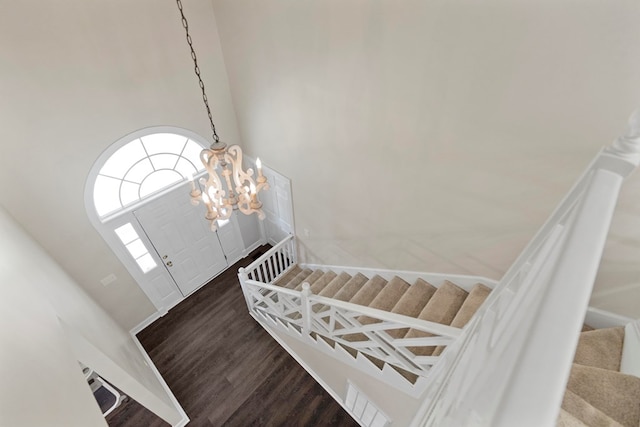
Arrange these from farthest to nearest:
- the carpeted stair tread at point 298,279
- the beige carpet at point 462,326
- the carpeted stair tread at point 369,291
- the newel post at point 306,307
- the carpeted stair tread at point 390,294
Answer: the carpeted stair tread at point 298,279
the carpeted stair tread at point 369,291
the carpeted stair tread at point 390,294
the newel post at point 306,307
the beige carpet at point 462,326

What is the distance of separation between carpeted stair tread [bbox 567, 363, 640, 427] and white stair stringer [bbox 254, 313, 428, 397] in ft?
3.63

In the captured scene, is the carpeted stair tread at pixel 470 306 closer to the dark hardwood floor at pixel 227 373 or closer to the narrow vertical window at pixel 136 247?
the dark hardwood floor at pixel 227 373

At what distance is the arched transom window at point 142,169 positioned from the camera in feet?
12.6

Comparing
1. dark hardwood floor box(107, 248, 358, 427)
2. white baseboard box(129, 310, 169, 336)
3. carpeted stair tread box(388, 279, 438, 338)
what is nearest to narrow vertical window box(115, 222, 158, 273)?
white baseboard box(129, 310, 169, 336)

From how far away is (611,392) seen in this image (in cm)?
127

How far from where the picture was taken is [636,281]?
196 centimetres

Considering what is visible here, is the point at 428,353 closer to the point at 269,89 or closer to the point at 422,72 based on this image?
the point at 422,72

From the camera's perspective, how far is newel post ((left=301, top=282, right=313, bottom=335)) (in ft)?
9.65

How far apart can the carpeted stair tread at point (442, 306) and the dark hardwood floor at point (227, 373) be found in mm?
1850

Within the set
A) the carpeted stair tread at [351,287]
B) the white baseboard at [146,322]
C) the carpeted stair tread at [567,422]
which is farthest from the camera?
the white baseboard at [146,322]

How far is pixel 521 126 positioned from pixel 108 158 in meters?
4.42

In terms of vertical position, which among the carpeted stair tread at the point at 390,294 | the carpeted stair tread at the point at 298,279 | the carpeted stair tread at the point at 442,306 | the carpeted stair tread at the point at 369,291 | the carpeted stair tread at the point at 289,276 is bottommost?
the carpeted stair tread at the point at 289,276

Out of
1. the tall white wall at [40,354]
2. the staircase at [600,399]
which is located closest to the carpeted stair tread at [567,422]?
the staircase at [600,399]

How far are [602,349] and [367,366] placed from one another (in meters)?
1.73
